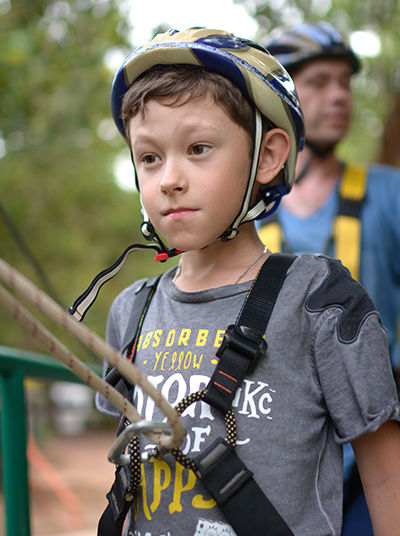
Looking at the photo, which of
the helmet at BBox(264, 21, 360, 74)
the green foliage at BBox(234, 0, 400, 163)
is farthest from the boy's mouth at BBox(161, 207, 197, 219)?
the green foliage at BBox(234, 0, 400, 163)

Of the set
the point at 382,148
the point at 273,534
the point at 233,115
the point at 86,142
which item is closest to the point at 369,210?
the point at 233,115

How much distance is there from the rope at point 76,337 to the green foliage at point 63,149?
2417mm

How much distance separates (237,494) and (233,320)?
442mm

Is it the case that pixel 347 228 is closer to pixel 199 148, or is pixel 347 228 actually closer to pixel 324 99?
pixel 324 99

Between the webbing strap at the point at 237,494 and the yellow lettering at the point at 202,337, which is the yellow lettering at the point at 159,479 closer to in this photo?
the webbing strap at the point at 237,494

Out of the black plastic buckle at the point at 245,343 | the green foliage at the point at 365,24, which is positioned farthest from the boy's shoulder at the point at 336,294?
the green foliage at the point at 365,24

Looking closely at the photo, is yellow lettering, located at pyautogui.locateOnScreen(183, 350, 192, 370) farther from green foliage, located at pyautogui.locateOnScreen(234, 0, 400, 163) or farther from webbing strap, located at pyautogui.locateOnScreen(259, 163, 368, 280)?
green foliage, located at pyautogui.locateOnScreen(234, 0, 400, 163)

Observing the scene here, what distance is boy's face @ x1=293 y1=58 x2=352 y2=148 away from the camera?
10.6 feet

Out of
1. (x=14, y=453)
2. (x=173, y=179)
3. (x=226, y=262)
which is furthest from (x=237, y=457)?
(x=14, y=453)

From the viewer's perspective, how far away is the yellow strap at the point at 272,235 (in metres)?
2.97

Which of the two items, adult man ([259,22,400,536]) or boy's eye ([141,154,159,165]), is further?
adult man ([259,22,400,536])

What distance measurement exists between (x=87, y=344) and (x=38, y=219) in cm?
1179

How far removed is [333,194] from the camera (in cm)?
311

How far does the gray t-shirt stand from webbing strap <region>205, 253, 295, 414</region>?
0.10 ft
